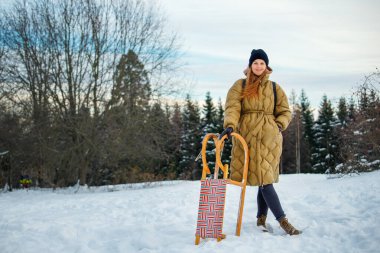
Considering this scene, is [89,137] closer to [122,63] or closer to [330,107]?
[122,63]

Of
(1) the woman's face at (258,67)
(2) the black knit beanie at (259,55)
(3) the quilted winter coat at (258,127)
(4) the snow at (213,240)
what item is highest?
(2) the black knit beanie at (259,55)

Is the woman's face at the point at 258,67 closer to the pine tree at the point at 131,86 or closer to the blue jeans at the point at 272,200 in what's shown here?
the blue jeans at the point at 272,200

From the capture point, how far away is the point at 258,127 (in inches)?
155

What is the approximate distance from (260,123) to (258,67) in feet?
2.06

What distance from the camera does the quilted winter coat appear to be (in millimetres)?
3891

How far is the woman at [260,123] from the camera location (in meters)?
3.88

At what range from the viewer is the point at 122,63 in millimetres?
14617

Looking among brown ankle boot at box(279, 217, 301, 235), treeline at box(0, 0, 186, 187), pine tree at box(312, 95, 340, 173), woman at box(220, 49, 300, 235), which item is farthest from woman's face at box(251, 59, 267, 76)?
pine tree at box(312, 95, 340, 173)

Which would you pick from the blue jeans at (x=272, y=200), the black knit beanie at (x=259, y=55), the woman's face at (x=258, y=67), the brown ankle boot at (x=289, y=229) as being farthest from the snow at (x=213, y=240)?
the black knit beanie at (x=259, y=55)

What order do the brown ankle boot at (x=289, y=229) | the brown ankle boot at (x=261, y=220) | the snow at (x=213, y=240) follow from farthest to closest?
the brown ankle boot at (x=261, y=220), the brown ankle boot at (x=289, y=229), the snow at (x=213, y=240)

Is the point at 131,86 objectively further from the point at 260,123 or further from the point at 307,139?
the point at 307,139

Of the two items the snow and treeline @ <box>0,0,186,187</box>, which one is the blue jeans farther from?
treeline @ <box>0,0,186,187</box>

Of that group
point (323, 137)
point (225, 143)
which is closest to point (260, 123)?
point (225, 143)

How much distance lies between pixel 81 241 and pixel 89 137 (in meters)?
10.2
